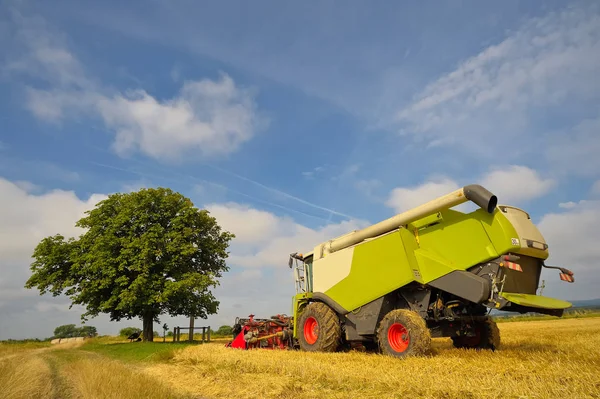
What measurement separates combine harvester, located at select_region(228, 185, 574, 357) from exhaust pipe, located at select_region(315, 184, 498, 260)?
0.09ft

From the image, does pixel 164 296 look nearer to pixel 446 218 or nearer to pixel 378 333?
pixel 378 333

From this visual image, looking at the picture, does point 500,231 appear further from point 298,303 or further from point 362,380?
point 298,303

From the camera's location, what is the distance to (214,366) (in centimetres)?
977

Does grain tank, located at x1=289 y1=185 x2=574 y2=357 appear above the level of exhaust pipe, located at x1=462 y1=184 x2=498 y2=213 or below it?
below

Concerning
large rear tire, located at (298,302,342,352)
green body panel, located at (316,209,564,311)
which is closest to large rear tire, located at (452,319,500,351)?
green body panel, located at (316,209,564,311)

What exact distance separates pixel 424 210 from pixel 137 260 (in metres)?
19.6

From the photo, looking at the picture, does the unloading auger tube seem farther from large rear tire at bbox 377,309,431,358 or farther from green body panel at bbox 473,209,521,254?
large rear tire at bbox 377,309,431,358

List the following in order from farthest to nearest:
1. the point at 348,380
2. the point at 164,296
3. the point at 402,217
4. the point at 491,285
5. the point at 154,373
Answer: the point at 164,296 < the point at 402,217 < the point at 154,373 < the point at 491,285 < the point at 348,380

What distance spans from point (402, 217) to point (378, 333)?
3082 mm

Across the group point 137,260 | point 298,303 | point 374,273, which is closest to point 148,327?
point 137,260

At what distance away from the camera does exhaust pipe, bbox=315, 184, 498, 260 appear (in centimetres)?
963

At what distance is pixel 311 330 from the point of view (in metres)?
13.3

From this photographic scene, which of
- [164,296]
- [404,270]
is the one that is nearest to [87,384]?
[404,270]

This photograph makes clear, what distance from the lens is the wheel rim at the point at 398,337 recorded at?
33.0ft
